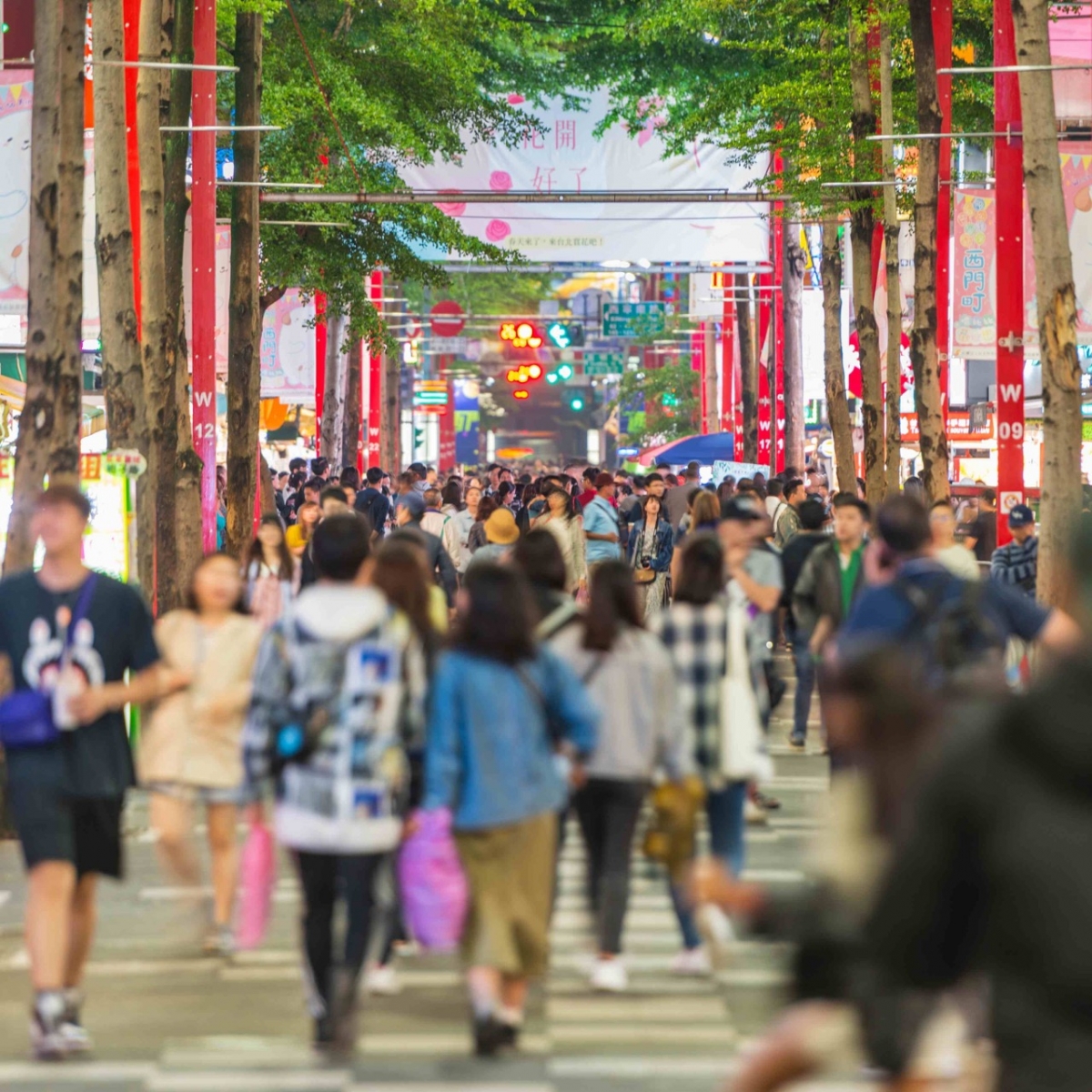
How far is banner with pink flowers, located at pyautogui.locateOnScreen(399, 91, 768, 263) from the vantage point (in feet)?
128

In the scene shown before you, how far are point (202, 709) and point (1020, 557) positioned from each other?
8.47 meters

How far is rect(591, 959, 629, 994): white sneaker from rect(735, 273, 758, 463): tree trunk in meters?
43.0

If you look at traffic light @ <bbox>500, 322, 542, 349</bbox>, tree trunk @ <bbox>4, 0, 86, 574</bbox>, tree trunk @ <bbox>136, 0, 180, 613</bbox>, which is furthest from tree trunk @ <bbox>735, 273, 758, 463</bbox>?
tree trunk @ <bbox>4, 0, 86, 574</bbox>

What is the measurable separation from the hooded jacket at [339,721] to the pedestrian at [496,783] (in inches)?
5.6

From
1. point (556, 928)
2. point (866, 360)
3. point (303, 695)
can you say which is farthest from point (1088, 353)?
point (303, 695)

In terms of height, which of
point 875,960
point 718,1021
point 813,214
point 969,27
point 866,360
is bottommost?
point 718,1021

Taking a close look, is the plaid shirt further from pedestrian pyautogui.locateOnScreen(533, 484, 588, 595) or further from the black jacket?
pedestrian pyautogui.locateOnScreen(533, 484, 588, 595)

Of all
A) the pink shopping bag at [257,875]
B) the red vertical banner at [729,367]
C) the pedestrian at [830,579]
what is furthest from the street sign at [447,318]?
the pink shopping bag at [257,875]

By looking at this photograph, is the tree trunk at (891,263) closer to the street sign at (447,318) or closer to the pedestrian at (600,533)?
the pedestrian at (600,533)

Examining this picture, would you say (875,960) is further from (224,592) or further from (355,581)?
(224,592)

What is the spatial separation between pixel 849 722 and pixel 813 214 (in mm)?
24999

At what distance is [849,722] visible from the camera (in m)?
4.31

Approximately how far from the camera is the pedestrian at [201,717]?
351 inches

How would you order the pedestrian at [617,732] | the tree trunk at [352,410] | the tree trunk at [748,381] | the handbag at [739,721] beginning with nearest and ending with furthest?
1. the pedestrian at [617,732]
2. the handbag at [739,721]
3. the tree trunk at [352,410]
4. the tree trunk at [748,381]
